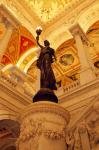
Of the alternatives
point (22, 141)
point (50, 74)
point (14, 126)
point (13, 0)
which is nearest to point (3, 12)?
Result: point (13, 0)

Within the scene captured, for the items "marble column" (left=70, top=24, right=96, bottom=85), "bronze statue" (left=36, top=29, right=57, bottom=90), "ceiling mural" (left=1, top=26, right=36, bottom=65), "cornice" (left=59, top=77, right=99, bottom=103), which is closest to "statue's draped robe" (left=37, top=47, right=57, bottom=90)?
"bronze statue" (left=36, top=29, right=57, bottom=90)

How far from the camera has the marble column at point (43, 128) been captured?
4.24m

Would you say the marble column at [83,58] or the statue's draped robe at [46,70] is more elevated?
the marble column at [83,58]

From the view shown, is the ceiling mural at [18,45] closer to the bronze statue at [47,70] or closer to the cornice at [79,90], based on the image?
the cornice at [79,90]

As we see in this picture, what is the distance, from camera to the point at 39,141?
421 centimetres

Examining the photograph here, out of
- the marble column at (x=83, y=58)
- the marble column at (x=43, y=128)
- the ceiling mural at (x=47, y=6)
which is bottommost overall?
the marble column at (x=43, y=128)

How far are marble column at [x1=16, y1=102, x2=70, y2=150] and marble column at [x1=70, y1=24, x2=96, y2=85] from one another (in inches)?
169

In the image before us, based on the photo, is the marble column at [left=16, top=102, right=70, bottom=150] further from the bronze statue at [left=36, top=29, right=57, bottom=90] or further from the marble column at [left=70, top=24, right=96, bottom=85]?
the marble column at [left=70, top=24, right=96, bottom=85]

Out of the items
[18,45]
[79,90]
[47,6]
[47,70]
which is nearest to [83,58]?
[79,90]

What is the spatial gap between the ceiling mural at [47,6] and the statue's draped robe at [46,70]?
382 inches

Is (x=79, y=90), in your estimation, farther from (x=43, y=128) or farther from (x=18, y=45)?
(x=18, y=45)

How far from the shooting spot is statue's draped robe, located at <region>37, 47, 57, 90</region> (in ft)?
17.4

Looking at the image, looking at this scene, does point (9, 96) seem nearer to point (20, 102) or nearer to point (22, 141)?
point (20, 102)

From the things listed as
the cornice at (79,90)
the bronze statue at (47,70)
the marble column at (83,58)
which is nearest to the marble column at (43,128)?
the bronze statue at (47,70)
